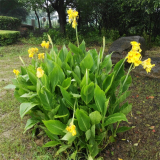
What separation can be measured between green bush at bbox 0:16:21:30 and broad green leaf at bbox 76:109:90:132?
1140 cm

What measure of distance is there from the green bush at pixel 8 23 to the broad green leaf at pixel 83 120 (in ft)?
37.4

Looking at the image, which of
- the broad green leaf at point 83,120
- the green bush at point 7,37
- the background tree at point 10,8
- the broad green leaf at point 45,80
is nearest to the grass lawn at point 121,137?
the broad green leaf at point 83,120

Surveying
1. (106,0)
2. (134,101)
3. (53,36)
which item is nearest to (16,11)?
(53,36)

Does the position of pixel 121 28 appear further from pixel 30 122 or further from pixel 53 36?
pixel 30 122

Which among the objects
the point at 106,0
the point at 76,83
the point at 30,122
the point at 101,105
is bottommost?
the point at 30,122

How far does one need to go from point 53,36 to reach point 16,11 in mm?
10953

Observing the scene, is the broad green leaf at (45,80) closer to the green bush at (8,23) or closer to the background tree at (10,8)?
the green bush at (8,23)

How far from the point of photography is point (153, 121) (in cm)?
266

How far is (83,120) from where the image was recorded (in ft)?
5.68

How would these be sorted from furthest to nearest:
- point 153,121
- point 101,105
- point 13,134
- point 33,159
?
1. point 153,121
2. point 13,134
3. point 33,159
4. point 101,105

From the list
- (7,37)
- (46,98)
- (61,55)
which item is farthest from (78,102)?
(7,37)

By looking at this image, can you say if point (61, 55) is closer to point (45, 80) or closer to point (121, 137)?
point (45, 80)

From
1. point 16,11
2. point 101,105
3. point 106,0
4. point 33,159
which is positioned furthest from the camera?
point 16,11

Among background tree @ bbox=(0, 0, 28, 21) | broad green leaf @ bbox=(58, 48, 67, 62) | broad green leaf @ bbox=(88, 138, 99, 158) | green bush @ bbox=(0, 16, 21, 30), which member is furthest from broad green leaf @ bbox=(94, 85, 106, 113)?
background tree @ bbox=(0, 0, 28, 21)
